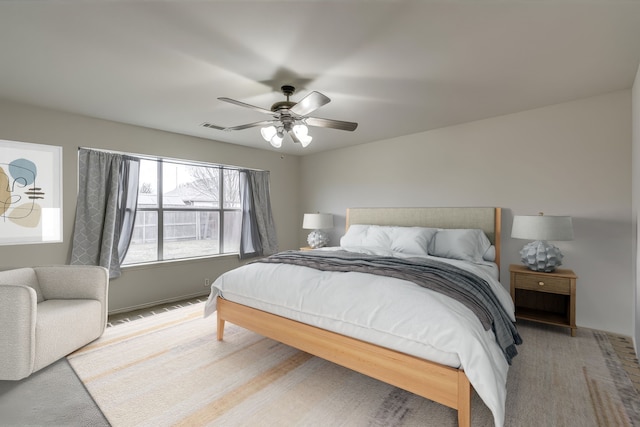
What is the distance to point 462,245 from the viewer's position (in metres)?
3.30

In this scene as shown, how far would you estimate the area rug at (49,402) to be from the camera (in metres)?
1.72

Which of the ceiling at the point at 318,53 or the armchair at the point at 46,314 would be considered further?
the armchair at the point at 46,314

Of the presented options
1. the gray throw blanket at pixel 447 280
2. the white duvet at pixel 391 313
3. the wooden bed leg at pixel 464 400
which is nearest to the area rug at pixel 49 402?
the white duvet at pixel 391 313

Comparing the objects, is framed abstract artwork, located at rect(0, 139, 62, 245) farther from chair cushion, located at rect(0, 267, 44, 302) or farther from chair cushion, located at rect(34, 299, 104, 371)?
chair cushion, located at rect(34, 299, 104, 371)

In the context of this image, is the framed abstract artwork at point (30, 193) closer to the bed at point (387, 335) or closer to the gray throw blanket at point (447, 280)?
the bed at point (387, 335)

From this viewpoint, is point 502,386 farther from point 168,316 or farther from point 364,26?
point 168,316

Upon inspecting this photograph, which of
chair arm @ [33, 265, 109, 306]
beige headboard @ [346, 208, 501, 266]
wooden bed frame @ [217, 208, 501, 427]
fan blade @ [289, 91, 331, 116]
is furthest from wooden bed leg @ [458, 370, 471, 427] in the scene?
chair arm @ [33, 265, 109, 306]

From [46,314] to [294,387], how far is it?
206 centimetres

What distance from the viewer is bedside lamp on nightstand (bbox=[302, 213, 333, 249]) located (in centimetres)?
489

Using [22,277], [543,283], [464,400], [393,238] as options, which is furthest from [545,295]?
[22,277]

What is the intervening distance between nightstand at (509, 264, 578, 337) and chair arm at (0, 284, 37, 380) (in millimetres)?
4248

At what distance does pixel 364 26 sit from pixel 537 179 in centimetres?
277

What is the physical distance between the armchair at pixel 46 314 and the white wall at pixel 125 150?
16.0 inches

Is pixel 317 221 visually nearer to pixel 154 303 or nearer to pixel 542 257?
pixel 154 303
